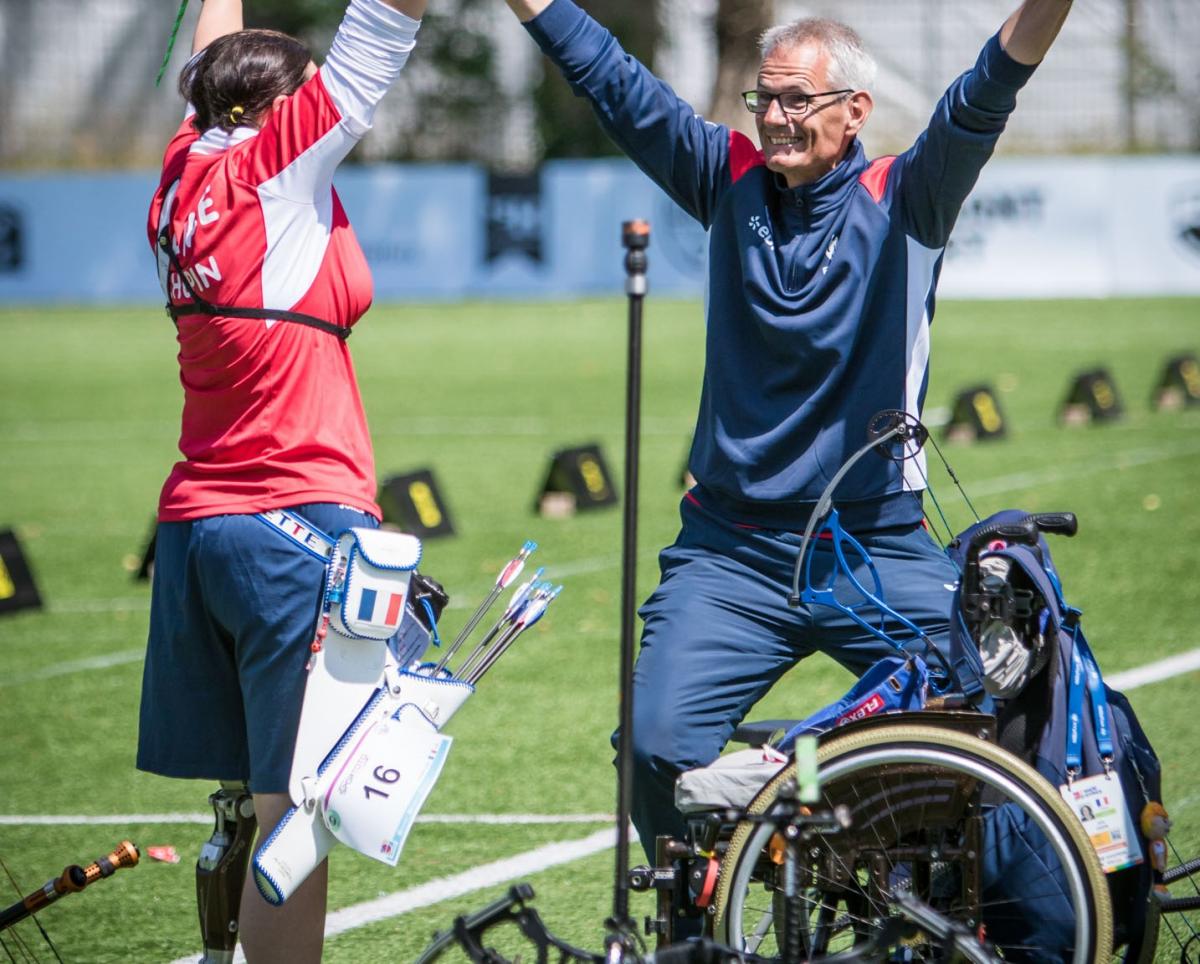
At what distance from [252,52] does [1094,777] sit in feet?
7.65

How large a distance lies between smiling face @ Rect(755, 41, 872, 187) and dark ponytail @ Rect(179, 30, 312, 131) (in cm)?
104

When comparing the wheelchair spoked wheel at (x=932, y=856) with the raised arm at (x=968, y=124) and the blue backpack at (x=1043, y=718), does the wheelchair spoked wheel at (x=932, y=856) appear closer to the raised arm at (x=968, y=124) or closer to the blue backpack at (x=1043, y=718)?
the blue backpack at (x=1043, y=718)

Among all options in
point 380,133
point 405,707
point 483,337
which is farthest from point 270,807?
point 380,133

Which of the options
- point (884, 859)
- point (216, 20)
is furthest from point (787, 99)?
point (884, 859)

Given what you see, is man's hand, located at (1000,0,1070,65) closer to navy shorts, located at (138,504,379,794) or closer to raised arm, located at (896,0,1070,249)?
raised arm, located at (896,0,1070,249)

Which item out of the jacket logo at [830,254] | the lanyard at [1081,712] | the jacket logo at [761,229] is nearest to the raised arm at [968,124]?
the jacket logo at [830,254]

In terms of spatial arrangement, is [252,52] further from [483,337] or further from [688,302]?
[688,302]

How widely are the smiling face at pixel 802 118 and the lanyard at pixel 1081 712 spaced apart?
1237 mm

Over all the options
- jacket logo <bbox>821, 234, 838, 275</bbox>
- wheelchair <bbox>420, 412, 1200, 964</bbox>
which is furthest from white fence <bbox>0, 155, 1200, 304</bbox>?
wheelchair <bbox>420, 412, 1200, 964</bbox>

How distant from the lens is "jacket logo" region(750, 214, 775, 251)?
444 centimetres

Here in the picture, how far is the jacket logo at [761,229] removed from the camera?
4.44m

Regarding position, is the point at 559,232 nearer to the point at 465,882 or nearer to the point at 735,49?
the point at 735,49

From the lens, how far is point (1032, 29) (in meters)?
3.98

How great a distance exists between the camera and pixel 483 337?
80.1 feet
